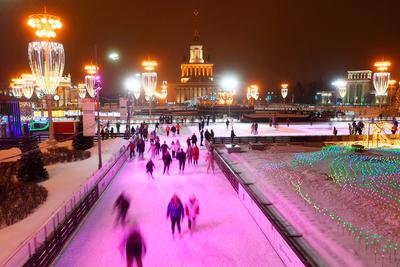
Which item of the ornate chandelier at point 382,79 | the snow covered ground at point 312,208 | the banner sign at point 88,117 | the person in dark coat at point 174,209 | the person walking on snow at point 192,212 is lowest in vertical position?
the snow covered ground at point 312,208

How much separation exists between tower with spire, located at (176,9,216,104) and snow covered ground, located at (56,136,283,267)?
102 metres

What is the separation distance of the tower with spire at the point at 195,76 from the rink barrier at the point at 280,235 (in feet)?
342

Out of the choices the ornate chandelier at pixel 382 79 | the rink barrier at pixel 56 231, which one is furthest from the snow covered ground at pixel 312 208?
the ornate chandelier at pixel 382 79

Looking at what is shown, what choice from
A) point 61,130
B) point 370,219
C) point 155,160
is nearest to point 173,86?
point 61,130

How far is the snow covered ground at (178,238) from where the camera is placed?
25.4 ft

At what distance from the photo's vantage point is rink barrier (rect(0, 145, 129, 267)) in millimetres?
6238

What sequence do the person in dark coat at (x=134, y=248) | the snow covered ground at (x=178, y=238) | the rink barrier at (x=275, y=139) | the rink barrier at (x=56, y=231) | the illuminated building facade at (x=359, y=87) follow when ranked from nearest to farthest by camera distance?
the rink barrier at (x=56, y=231) → the person in dark coat at (x=134, y=248) → the snow covered ground at (x=178, y=238) → the rink barrier at (x=275, y=139) → the illuminated building facade at (x=359, y=87)

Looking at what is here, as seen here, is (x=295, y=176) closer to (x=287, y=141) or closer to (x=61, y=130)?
(x=287, y=141)

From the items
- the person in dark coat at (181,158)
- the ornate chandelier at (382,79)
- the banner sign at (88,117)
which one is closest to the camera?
the banner sign at (88,117)

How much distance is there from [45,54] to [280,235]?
14.1 metres

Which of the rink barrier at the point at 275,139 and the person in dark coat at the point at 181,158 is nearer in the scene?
the person in dark coat at the point at 181,158

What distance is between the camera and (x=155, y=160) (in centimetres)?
1947

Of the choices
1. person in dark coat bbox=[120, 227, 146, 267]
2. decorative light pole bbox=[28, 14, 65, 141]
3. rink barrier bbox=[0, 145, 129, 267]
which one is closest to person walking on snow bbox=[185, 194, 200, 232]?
person in dark coat bbox=[120, 227, 146, 267]

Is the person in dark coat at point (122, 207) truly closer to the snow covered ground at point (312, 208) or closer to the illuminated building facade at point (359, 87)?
the snow covered ground at point (312, 208)
